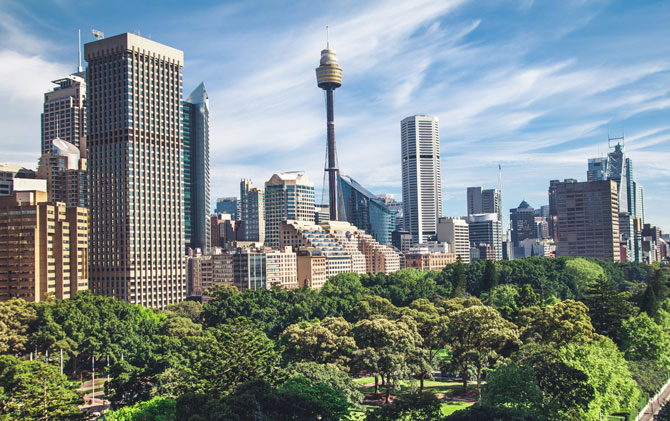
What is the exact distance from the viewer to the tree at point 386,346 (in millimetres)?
73875

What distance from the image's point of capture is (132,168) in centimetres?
17200

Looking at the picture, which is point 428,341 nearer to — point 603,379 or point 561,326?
point 561,326

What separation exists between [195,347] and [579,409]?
48102 mm

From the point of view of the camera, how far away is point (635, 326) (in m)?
83.1

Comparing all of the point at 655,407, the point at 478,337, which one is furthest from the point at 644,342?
the point at 478,337

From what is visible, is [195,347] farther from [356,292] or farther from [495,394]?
[356,292]

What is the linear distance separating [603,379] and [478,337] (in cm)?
2381

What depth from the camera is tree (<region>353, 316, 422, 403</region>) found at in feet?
242

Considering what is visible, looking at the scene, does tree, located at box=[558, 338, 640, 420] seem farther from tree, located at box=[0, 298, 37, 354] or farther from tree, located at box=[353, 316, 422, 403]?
tree, located at box=[0, 298, 37, 354]

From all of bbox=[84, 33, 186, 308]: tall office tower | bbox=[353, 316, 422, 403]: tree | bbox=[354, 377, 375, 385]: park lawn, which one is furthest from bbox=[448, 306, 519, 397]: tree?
bbox=[84, 33, 186, 308]: tall office tower

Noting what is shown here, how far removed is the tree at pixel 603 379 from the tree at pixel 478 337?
54.4 ft

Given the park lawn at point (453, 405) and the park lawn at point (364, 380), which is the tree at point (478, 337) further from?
the park lawn at point (364, 380)

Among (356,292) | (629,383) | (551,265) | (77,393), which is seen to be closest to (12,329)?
(77,393)

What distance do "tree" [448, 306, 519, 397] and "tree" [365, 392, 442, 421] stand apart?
3076 cm
